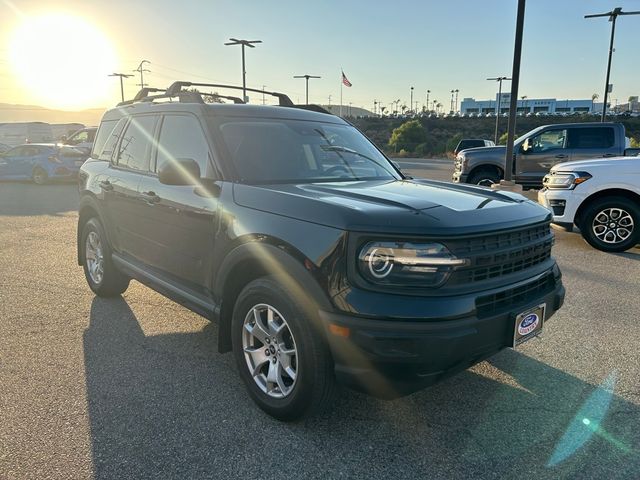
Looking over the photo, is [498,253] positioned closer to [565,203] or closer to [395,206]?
[395,206]

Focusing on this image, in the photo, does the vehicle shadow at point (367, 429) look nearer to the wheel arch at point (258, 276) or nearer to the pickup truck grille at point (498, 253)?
the wheel arch at point (258, 276)

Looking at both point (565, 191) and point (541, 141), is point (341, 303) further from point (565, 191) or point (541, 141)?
point (541, 141)

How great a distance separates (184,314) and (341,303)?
2700 millimetres

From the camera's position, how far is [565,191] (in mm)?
7555

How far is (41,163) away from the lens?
1706cm

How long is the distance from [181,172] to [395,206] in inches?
60.3

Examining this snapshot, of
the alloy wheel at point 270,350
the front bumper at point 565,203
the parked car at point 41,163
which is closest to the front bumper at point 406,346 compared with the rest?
the alloy wheel at point 270,350

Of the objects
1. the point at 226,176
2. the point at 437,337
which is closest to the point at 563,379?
the point at 437,337

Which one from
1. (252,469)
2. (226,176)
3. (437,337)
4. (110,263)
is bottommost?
(252,469)

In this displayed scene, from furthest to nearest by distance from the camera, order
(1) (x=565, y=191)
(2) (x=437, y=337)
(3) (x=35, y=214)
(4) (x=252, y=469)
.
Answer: (3) (x=35, y=214), (1) (x=565, y=191), (4) (x=252, y=469), (2) (x=437, y=337)

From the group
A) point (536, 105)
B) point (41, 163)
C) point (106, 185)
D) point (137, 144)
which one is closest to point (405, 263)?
point (137, 144)

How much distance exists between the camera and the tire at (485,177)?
41.4ft

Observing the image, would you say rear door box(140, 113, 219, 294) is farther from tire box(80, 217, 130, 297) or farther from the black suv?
tire box(80, 217, 130, 297)

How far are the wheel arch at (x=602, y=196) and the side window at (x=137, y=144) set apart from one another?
20.7 ft
